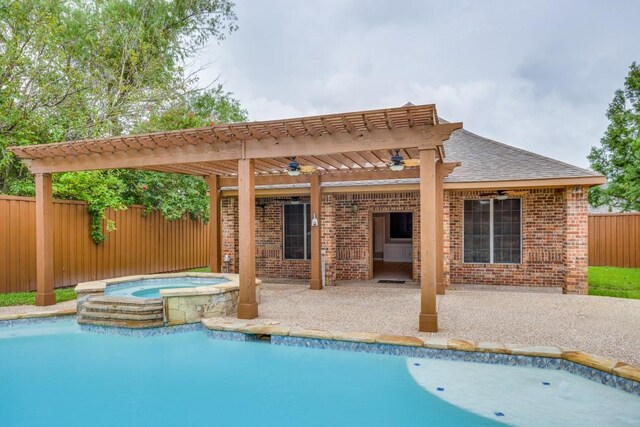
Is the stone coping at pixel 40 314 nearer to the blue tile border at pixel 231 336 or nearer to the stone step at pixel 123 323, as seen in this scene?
the stone step at pixel 123 323

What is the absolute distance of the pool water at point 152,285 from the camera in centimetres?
806

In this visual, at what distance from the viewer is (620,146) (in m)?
17.3

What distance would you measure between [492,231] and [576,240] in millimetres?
1810

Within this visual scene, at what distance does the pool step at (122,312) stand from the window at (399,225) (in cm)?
1155

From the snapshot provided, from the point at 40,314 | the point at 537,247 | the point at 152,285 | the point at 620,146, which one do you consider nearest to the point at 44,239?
the point at 40,314

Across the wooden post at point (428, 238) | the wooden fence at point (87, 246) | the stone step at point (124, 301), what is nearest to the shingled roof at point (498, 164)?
the wooden post at point (428, 238)

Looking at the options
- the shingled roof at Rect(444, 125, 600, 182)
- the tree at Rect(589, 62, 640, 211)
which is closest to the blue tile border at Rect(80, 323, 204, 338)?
the shingled roof at Rect(444, 125, 600, 182)

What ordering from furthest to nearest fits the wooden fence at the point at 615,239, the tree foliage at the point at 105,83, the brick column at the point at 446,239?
the wooden fence at the point at 615,239
the tree foliage at the point at 105,83
the brick column at the point at 446,239

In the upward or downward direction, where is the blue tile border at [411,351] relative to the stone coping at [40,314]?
downward

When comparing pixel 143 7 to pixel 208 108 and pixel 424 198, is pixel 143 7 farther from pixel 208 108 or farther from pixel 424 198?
pixel 424 198

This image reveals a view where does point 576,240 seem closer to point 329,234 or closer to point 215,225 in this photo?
point 329,234

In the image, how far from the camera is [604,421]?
11.7 ft

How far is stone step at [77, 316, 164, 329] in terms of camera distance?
20.7ft

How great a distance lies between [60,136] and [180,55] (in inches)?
308
